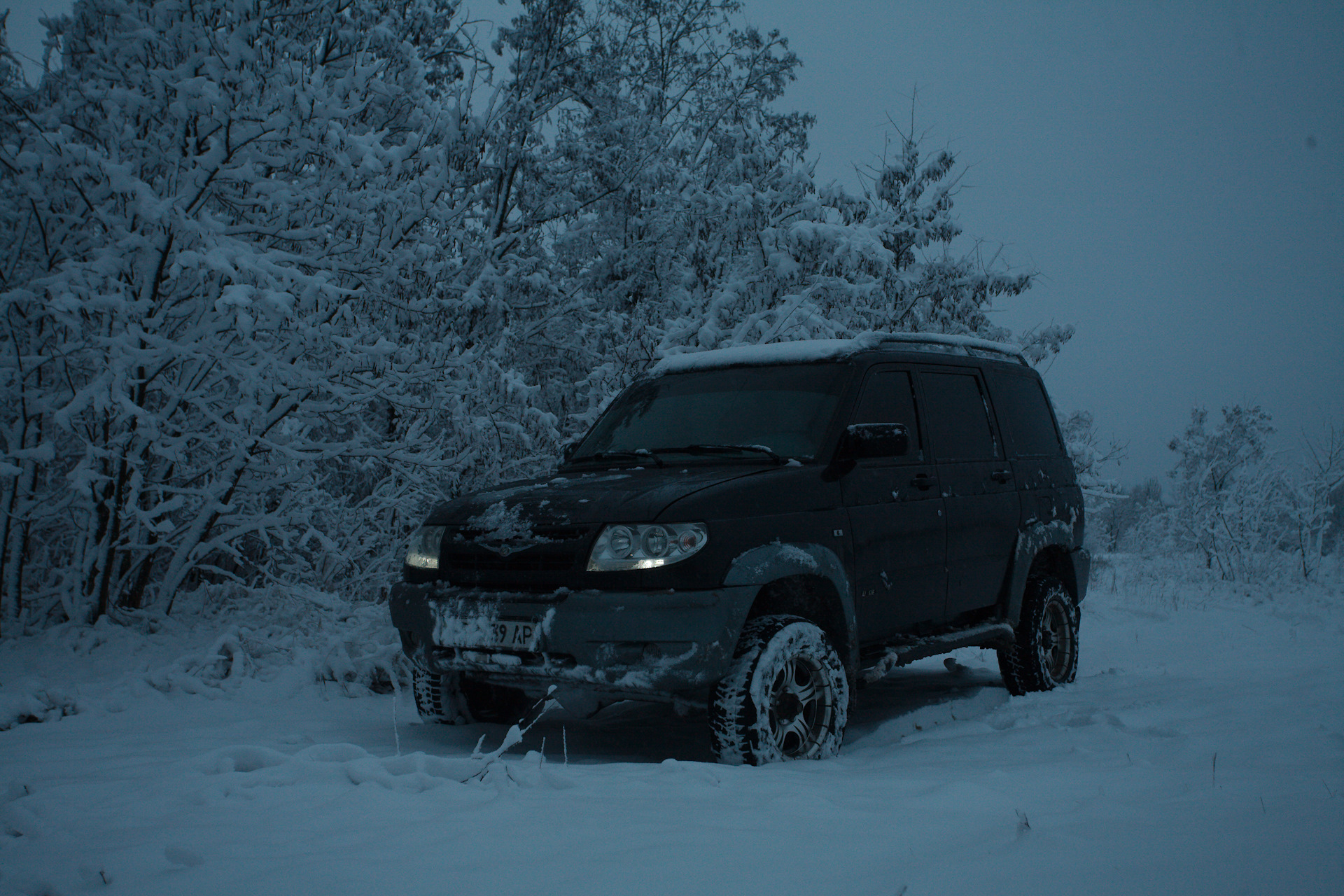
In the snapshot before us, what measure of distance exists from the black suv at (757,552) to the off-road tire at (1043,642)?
16 mm

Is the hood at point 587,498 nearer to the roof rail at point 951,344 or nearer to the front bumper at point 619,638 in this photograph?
the front bumper at point 619,638

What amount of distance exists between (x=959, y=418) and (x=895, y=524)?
3.63ft

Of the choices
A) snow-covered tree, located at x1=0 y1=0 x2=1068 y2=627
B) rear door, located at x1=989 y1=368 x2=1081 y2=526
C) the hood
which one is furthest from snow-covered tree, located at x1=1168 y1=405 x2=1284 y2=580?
the hood

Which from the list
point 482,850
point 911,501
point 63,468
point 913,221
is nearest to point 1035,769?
point 911,501

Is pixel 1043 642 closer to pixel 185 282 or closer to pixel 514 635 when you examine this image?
pixel 514 635

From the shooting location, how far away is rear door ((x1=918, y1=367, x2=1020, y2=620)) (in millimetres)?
5000

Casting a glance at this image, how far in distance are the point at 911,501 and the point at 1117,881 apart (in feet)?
8.49

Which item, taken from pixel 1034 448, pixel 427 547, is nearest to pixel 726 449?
pixel 427 547

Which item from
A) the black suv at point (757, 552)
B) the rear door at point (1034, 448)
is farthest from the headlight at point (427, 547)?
the rear door at point (1034, 448)

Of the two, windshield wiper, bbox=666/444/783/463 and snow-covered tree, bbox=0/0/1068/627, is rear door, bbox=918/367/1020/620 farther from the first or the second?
snow-covered tree, bbox=0/0/1068/627

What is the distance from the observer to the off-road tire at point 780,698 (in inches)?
141

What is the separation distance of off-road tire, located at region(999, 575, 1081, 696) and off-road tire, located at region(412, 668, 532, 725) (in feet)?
9.86

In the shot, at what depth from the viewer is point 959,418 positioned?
532 cm

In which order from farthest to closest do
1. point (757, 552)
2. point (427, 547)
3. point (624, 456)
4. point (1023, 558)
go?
point (1023, 558) < point (624, 456) < point (427, 547) < point (757, 552)
